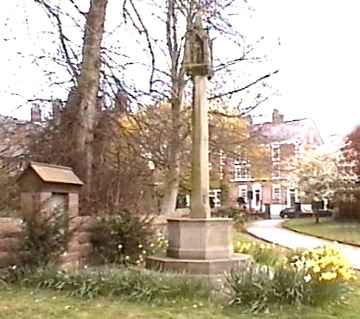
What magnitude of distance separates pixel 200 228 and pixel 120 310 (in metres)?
3.42

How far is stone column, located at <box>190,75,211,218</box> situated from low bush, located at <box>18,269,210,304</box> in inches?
87.2

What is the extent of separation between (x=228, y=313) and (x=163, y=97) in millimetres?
11923

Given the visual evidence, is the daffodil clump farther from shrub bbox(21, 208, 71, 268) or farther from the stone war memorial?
shrub bbox(21, 208, 71, 268)

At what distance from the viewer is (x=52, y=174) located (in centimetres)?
1112

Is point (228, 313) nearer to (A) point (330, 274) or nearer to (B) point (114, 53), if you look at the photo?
(A) point (330, 274)

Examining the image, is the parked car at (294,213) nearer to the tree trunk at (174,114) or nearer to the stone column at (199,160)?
the tree trunk at (174,114)

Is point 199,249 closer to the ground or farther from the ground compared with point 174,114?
closer to the ground

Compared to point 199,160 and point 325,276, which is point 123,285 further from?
point 199,160

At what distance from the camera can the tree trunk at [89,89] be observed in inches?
559

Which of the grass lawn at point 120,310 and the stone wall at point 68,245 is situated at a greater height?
the stone wall at point 68,245

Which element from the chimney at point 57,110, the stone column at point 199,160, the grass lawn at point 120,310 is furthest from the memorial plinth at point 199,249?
the chimney at point 57,110

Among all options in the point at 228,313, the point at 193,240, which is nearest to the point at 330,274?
the point at 228,313

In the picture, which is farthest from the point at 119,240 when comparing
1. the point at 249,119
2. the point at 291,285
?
the point at 249,119

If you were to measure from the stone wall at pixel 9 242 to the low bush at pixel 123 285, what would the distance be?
1.57 ft
